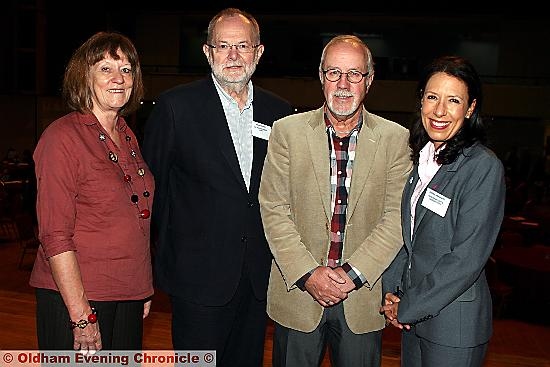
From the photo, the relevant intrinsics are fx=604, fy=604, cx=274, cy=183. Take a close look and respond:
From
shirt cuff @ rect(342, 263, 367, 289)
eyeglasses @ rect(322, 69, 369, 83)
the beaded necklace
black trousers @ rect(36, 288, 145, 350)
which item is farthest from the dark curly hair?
black trousers @ rect(36, 288, 145, 350)

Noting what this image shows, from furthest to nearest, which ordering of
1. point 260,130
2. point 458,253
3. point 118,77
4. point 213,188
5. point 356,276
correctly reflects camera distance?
1. point 260,130
2. point 213,188
3. point 356,276
4. point 118,77
5. point 458,253

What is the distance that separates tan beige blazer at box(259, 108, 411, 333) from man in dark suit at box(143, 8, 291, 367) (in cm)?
15

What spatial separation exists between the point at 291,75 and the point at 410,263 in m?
16.5

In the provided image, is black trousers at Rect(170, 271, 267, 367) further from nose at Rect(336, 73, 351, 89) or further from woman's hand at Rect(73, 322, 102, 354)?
nose at Rect(336, 73, 351, 89)

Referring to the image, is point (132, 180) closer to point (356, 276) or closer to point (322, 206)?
point (322, 206)

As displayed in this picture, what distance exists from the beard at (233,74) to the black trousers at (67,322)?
3.29ft

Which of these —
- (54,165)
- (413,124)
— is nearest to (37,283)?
(54,165)

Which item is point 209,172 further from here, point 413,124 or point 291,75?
point 291,75

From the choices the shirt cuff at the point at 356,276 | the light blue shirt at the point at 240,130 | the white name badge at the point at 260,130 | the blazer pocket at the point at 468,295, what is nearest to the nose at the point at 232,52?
the light blue shirt at the point at 240,130

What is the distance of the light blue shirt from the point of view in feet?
8.75

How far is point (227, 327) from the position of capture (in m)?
2.72

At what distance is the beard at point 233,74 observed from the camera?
2.61 m

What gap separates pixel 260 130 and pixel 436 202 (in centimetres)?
86

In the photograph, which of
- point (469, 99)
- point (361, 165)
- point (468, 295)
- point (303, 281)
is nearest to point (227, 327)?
point (303, 281)
